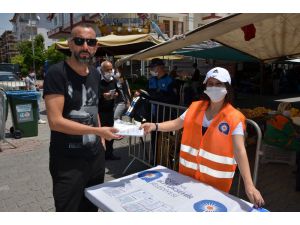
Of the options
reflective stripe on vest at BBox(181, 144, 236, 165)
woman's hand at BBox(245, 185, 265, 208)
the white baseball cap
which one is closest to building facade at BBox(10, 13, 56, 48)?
the white baseball cap

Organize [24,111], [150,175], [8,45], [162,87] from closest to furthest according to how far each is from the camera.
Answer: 1. [150,175]
2. [162,87]
3. [24,111]
4. [8,45]

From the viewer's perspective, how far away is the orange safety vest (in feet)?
7.21

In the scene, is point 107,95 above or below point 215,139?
above

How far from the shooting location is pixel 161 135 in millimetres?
4734

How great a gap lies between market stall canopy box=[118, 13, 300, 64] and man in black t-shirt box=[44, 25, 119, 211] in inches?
69.8

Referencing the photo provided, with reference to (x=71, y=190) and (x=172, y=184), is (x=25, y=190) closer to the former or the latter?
(x=71, y=190)

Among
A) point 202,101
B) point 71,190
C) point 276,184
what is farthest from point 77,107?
point 276,184

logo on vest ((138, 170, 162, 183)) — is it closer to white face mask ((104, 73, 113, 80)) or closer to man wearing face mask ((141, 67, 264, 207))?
man wearing face mask ((141, 67, 264, 207))

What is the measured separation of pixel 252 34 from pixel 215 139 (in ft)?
12.9

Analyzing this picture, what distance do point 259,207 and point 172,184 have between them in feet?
1.99

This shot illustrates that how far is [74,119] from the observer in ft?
7.25

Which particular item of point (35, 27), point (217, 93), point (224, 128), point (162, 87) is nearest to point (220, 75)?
point (217, 93)

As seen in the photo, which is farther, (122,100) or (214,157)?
(122,100)

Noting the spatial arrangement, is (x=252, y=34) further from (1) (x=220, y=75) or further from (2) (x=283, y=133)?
(1) (x=220, y=75)
